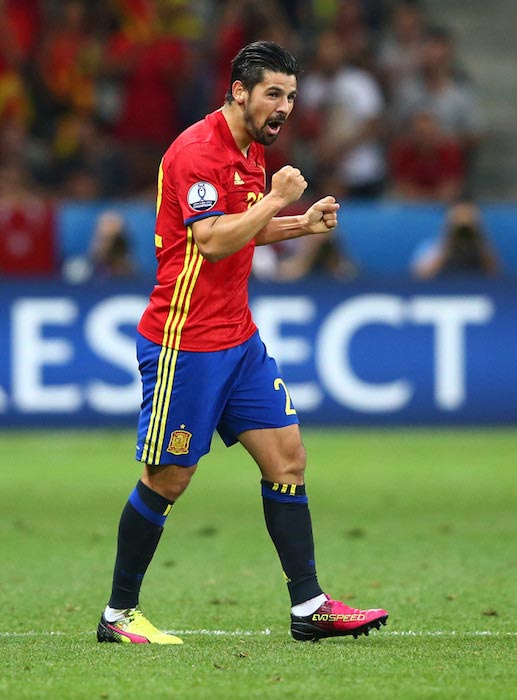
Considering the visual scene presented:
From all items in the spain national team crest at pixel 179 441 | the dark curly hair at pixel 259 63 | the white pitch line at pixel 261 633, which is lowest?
the white pitch line at pixel 261 633

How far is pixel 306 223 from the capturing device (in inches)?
245

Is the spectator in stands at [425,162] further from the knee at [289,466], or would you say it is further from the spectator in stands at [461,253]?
the knee at [289,466]

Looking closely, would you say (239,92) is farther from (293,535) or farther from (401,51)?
(401,51)

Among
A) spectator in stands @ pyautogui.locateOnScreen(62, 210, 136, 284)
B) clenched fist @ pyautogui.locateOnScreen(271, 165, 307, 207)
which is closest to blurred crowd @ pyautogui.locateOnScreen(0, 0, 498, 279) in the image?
spectator in stands @ pyautogui.locateOnScreen(62, 210, 136, 284)

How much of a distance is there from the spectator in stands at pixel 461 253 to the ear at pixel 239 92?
770cm

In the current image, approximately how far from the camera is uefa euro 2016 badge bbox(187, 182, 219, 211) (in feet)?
19.0

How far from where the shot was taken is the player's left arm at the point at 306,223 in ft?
20.1

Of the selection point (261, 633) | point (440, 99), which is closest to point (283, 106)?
point (261, 633)

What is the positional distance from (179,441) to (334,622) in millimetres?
917

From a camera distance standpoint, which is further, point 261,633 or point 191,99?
point 191,99

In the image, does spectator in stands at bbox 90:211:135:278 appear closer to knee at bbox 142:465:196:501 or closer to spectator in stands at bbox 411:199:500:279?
spectator in stands at bbox 411:199:500:279

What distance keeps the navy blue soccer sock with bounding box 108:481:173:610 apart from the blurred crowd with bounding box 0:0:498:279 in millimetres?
8992

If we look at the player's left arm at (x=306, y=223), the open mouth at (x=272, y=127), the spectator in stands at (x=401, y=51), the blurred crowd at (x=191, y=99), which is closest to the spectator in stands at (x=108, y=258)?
the blurred crowd at (x=191, y=99)

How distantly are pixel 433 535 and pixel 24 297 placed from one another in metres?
5.25
